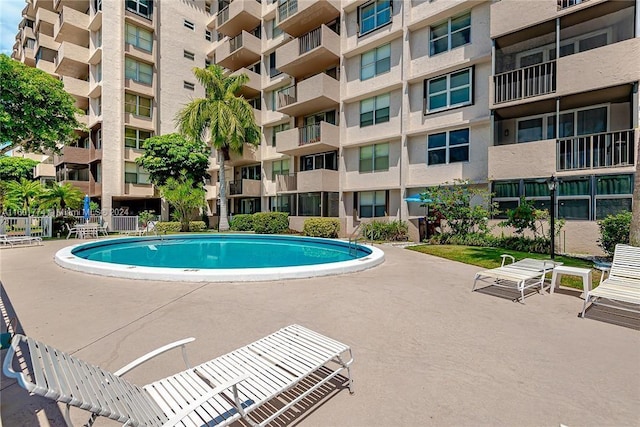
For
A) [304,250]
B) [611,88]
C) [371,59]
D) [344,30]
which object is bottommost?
[304,250]

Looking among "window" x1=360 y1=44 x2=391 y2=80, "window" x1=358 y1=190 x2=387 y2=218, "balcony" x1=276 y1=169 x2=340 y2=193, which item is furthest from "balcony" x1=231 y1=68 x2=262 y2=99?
"window" x1=358 y1=190 x2=387 y2=218

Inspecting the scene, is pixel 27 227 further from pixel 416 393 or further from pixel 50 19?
pixel 50 19

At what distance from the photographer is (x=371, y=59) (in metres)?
20.8

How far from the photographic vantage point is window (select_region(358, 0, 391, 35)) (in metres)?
19.9

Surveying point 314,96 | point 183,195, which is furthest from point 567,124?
point 183,195

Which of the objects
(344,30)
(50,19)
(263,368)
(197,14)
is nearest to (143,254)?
(263,368)

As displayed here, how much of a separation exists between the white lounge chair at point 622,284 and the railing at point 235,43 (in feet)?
94.9

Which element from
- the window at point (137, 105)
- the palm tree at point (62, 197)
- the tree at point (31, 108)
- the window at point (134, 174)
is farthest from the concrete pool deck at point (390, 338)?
the window at point (137, 105)

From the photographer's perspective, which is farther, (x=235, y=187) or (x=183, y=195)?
(x=235, y=187)

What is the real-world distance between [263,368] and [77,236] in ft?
73.9

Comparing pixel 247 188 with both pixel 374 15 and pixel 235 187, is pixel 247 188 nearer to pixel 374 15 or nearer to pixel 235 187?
pixel 235 187

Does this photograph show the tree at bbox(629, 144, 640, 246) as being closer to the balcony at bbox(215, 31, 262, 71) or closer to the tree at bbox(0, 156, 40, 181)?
the balcony at bbox(215, 31, 262, 71)

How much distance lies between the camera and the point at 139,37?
28812 millimetres

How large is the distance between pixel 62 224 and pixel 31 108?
7.59 metres
